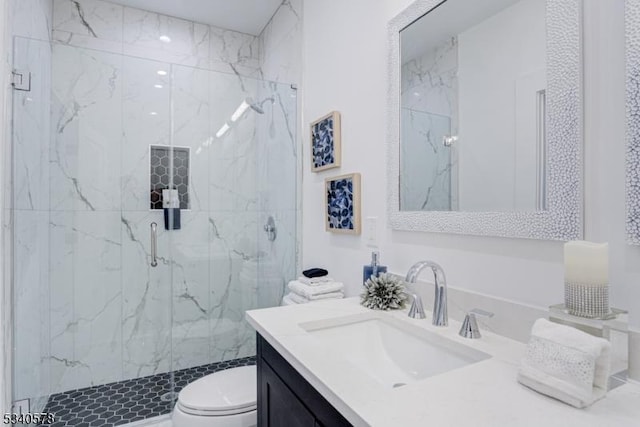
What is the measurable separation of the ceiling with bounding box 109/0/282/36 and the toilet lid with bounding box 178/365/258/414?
2.39 meters

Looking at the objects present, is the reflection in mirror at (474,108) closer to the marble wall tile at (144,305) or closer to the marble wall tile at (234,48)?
the marble wall tile at (144,305)

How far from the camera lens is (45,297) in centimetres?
206

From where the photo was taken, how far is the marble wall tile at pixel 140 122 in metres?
2.33

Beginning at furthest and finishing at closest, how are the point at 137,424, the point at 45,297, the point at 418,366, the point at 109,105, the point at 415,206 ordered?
the point at 109,105, the point at 45,297, the point at 137,424, the point at 415,206, the point at 418,366

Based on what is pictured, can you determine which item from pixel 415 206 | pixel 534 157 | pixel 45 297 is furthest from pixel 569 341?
pixel 45 297

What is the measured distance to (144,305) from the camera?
2312 millimetres

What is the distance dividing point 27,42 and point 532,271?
7.83ft

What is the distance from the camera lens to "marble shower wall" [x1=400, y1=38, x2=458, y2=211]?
1.13 metres

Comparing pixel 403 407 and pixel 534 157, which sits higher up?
pixel 534 157

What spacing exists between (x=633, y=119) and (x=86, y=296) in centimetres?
270

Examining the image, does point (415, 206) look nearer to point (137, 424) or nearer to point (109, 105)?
point (137, 424)

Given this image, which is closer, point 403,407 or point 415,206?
point 403,407

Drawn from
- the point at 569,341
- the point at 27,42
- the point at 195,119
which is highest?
the point at 27,42

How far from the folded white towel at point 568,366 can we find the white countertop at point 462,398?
19 mm
